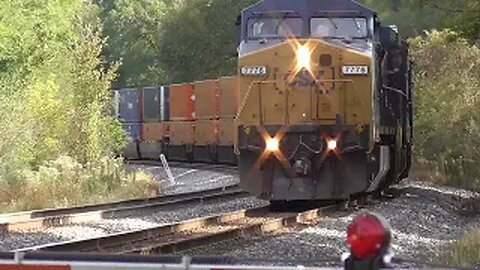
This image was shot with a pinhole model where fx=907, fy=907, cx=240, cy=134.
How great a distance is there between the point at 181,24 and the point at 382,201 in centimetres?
4226

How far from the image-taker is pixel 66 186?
63.4 ft

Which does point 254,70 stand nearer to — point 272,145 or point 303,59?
point 303,59

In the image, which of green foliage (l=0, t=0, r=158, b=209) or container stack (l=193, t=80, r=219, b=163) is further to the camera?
container stack (l=193, t=80, r=219, b=163)

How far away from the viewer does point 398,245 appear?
11336 mm

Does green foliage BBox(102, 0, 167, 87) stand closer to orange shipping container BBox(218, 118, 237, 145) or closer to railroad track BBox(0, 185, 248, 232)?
orange shipping container BBox(218, 118, 237, 145)

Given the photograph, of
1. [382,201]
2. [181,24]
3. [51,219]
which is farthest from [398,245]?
[181,24]

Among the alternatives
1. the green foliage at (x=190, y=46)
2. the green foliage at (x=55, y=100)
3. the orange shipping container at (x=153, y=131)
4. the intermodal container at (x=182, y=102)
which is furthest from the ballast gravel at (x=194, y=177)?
the green foliage at (x=190, y=46)

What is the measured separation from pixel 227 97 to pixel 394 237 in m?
17.6

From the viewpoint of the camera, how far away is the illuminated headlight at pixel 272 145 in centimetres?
1429

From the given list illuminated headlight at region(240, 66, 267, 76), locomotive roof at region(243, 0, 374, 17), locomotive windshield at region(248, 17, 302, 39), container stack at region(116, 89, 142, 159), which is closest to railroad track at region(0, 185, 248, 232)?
illuminated headlight at region(240, 66, 267, 76)

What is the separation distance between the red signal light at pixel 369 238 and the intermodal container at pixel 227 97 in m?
25.2

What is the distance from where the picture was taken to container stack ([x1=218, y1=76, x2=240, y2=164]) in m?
28.7

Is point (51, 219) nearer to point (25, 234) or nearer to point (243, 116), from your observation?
point (25, 234)

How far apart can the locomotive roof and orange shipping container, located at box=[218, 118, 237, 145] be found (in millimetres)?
13181
